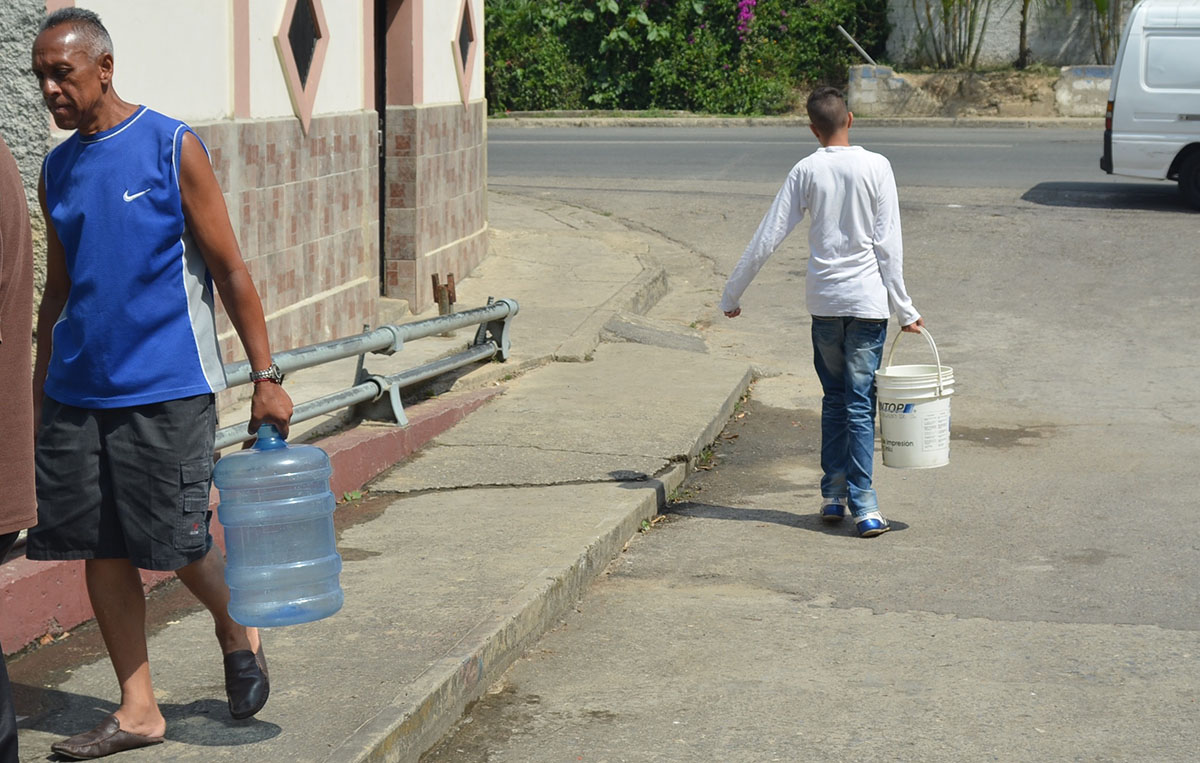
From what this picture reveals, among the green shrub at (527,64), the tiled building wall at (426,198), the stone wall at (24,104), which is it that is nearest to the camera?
the stone wall at (24,104)

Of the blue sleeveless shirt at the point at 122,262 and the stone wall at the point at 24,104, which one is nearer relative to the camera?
the blue sleeveless shirt at the point at 122,262

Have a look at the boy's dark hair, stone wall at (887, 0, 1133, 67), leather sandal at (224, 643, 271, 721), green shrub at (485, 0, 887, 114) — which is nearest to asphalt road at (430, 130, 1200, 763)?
leather sandal at (224, 643, 271, 721)

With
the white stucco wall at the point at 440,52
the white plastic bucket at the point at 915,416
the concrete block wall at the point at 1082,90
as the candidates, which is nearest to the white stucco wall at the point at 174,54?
the white plastic bucket at the point at 915,416

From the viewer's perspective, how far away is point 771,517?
686 cm

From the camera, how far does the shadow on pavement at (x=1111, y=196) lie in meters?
16.4

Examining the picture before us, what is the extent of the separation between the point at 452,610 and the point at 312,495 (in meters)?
1.08

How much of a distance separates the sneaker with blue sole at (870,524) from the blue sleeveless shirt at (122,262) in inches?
140

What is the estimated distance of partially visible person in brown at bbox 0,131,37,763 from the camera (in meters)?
3.17

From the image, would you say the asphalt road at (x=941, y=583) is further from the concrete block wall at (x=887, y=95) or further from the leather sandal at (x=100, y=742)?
the concrete block wall at (x=887, y=95)

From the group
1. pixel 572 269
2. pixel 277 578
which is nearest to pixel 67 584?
pixel 277 578

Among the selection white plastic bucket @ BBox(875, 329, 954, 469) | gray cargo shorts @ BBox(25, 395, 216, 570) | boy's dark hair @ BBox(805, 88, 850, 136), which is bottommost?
white plastic bucket @ BBox(875, 329, 954, 469)

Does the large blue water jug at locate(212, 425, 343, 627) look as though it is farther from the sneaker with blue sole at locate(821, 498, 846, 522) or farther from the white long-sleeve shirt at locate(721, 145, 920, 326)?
the sneaker with blue sole at locate(821, 498, 846, 522)

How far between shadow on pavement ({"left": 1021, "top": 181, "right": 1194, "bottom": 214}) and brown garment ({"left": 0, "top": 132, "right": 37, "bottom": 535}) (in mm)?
14659

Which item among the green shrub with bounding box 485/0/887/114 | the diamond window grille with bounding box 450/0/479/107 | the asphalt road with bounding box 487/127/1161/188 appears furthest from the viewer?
the green shrub with bounding box 485/0/887/114
